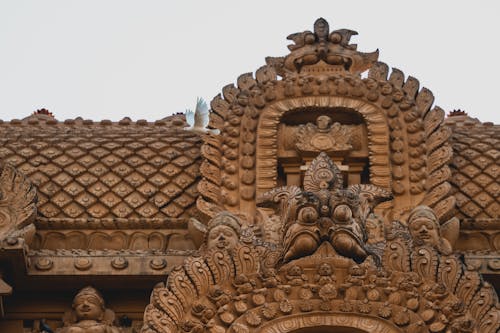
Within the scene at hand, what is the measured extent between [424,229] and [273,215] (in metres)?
1.58

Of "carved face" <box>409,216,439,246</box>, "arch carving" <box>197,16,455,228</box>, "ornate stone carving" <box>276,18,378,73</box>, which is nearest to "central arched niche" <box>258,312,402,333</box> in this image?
"carved face" <box>409,216,439,246</box>

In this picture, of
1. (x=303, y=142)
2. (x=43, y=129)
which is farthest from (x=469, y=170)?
(x=43, y=129)

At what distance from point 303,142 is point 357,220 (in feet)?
Answer: 7.34

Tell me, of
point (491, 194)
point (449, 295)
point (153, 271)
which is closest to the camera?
point (449, 295)

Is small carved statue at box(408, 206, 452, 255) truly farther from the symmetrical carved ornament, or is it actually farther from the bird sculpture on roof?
the bird sculpture on roof

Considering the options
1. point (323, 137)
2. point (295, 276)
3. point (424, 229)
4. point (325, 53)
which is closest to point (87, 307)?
Result: point (295, 276)

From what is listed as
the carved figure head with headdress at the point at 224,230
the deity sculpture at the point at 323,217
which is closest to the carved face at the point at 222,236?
the carved figure head with headdress at the point at 224,230

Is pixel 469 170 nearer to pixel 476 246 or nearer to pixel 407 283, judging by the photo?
pixel 476 246

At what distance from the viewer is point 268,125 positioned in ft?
68.3

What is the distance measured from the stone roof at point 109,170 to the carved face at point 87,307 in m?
1.62

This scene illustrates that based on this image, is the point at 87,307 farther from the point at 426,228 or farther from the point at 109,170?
the point at 426,228

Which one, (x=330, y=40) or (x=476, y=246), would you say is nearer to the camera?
(x=476, y=246)

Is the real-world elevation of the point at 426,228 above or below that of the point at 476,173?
below

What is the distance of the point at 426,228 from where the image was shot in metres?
19.2
